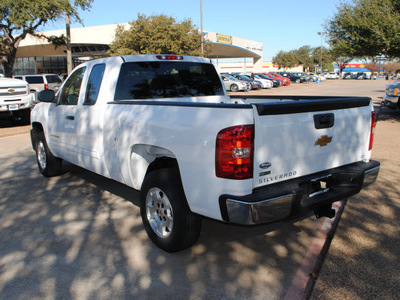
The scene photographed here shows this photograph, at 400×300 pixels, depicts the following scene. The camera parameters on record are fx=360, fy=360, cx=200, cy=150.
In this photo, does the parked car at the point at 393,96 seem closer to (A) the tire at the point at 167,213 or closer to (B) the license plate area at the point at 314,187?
(B) the license plate area at the point at 314,187

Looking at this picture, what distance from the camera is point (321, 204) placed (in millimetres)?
3266

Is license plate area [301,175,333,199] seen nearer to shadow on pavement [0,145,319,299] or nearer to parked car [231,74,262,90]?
shadow on pavement [0,145,319,299]

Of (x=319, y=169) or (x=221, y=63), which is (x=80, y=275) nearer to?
(x=319, y=169)

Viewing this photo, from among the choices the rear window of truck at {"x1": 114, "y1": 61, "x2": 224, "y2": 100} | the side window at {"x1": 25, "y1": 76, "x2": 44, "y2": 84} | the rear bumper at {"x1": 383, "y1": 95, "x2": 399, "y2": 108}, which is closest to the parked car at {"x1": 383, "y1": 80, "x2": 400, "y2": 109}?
the rear bumper at {"x1": 383, "y1": 95, "x2": 399, "y2": 108}

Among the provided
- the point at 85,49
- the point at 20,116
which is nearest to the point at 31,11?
the point at 20,116

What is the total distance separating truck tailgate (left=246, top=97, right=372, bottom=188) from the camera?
9.45 feet

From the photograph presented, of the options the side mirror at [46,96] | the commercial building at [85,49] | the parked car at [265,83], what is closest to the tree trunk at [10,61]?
the commercial building at [85,49]

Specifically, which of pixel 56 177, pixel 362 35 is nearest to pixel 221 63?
pixel 362 35

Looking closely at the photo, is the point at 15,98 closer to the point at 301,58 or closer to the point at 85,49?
the point at 85,49

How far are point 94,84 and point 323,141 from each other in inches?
116

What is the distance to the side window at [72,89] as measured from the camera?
5.02 m

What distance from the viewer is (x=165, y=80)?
Answer: 4.70 meters

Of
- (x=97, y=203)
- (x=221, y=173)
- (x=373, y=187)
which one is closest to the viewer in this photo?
(x=221, y=173)

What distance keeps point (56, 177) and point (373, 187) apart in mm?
5263
